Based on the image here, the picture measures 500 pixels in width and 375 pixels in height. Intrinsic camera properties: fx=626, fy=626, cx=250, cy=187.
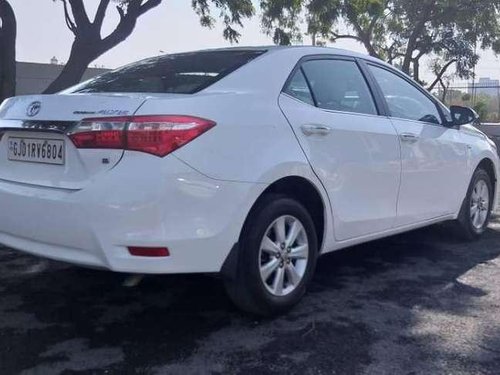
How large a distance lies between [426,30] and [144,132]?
19739 millimetres

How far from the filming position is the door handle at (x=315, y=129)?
3.69m

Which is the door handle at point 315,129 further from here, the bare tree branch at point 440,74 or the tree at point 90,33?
the bare tree branch at point 440,74

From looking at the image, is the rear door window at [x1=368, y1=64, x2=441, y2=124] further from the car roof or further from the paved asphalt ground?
the paved asphalt ground

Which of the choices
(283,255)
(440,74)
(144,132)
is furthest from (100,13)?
(440,74)

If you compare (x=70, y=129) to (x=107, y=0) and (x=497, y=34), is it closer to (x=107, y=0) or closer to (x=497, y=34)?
(x=107, y=0)

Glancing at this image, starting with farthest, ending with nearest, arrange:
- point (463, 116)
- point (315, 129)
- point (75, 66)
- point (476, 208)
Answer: point (75, 66)
point (476, 208)
point (463, 116)
point (315, 129)

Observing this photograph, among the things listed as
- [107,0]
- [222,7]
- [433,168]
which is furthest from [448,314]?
[222,7]

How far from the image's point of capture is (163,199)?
2986mm

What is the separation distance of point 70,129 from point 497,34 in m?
20.2

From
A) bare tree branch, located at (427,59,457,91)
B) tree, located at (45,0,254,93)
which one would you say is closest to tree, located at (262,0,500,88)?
bare tree branch, located at (427,59,457,91)

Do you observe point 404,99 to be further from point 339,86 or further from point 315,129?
point 315,129

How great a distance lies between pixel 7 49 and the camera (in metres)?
12.1

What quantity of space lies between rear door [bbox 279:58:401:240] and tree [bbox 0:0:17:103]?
9435 millimetres

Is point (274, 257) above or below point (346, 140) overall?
below
